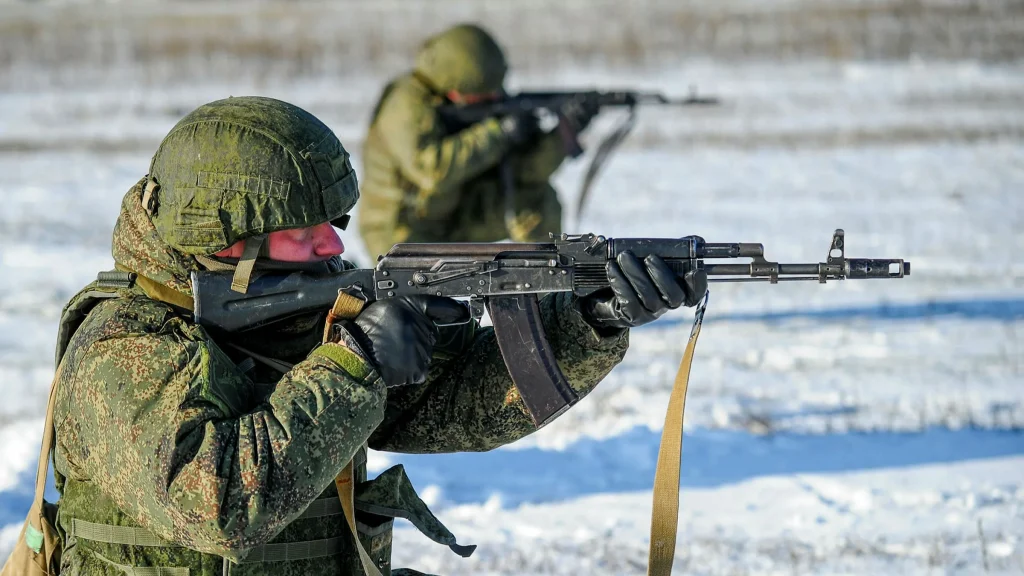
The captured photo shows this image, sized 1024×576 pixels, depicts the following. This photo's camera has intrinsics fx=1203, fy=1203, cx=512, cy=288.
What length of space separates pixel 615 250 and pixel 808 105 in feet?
39.6

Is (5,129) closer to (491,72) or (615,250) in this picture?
(491,72)

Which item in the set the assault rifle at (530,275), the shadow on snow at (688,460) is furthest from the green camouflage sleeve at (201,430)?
the shadow on snow at (688,460)

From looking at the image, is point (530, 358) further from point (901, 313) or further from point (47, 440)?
point (901, 313)

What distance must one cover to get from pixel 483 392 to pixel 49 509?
1038 mm

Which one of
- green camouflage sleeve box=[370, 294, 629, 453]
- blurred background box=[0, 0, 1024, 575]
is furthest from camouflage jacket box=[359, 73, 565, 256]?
green camouflage sleeve box=[370, 294, 629, 453]

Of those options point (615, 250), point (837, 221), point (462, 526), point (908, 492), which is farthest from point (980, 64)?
point (615, 250)

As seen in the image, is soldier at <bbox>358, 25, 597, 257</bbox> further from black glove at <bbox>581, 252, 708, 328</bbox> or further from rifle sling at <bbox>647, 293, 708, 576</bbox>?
black glove at <bbox>581, 252, 708, 328</bbox>

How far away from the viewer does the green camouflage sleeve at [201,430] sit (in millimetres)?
2275

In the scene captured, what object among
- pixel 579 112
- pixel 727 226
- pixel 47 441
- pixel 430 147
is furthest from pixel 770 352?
pixel 47 441

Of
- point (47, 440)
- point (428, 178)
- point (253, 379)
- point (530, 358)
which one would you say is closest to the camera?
point (47, 440)

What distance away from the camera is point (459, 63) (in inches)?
270

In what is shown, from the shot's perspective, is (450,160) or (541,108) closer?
(450,160)

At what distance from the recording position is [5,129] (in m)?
13.8

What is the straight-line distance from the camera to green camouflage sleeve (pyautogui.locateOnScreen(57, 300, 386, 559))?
7.47ft
